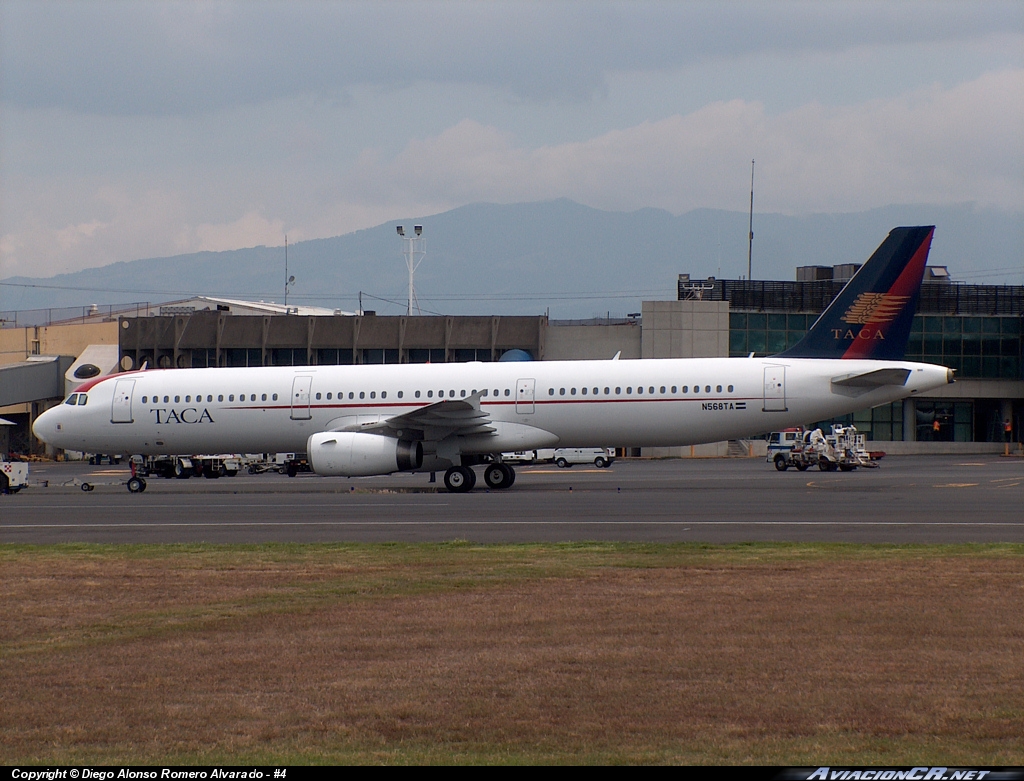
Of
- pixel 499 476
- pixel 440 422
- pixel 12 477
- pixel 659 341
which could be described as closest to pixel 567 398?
pixel 499 476

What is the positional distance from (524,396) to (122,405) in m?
12.5

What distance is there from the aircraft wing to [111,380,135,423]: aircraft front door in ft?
25.1

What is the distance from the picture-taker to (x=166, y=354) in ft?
236

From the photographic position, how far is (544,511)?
2420cm

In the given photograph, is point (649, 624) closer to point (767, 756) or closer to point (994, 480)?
point (767, 756)

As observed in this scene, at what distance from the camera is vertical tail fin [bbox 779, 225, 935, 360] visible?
32250 millimetres

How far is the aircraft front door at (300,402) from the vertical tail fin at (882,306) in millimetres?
13942

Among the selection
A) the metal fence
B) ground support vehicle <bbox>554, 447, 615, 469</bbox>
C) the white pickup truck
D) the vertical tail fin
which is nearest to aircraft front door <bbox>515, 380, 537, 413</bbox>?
the vertical tail fin

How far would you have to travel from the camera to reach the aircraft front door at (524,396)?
32688mm

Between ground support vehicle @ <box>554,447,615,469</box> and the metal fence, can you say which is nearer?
ground support vehicle @ <box>554,447,615,469</box>

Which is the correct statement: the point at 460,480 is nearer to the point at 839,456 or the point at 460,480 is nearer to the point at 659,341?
the point at 839,456

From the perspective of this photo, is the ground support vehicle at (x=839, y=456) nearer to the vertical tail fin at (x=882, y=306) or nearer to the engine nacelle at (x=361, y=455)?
the vertical tail fin at (x=882, y=306)

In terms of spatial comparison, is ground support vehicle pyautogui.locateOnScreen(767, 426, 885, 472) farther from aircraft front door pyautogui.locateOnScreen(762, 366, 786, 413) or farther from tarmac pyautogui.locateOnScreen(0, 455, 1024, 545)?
aircraft front door pyautogui.locateOnScreen(762, 366, 786, 413)
